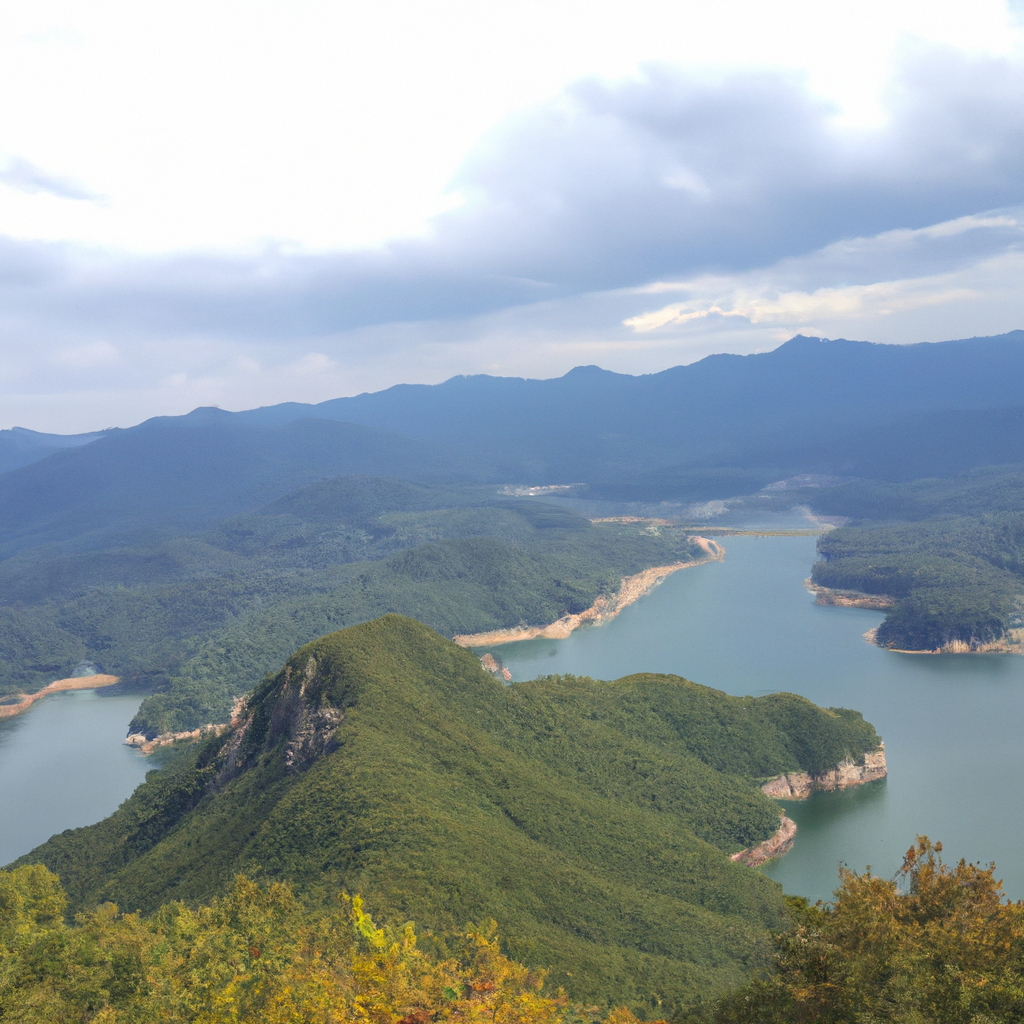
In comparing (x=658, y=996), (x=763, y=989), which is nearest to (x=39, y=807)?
(x=658, y=996)

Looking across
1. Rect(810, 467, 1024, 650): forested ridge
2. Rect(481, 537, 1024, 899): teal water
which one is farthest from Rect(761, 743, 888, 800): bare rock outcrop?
Rect(810, 467, 1024, 650): forested ridge

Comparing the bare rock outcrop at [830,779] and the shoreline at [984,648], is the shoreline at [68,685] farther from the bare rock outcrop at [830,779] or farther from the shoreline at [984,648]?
the shoreline at [984,648]

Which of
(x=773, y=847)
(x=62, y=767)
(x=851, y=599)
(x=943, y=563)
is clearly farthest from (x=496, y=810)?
(x=943, y=563)

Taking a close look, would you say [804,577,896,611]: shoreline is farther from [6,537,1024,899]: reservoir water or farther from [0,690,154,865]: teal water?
[0,690,154,865]: teal water

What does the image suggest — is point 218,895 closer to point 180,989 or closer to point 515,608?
point 180,989

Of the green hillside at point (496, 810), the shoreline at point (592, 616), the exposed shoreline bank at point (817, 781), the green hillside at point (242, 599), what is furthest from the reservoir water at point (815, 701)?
the green hillside at point (242, 599)

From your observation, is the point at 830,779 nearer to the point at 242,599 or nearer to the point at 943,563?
the point at 943,563
